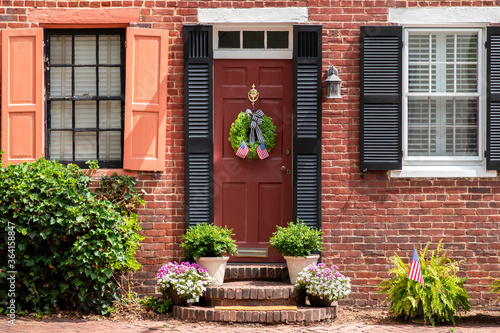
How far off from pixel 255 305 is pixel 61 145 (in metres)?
3.11

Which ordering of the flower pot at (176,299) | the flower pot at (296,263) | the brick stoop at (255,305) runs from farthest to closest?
the flower pot at (296,263) → the flower pot at (176,299) → the brick stoop at (255,305)

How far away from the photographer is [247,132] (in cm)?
844

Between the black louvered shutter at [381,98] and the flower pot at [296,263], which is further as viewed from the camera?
the black louvered shutter at [381,98]

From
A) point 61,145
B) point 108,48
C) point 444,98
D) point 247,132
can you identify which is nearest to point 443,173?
point 444,98

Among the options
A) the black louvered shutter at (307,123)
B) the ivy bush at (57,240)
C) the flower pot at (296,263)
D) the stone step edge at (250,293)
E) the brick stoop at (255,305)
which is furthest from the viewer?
the black louvered shutter at (307,123)

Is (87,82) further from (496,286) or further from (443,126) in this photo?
(496,286)

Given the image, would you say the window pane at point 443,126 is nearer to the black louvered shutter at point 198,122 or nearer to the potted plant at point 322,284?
the potted plant at point 322,284

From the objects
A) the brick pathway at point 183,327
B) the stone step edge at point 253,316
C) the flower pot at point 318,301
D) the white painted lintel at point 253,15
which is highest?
the white painted lintel at point 253,15

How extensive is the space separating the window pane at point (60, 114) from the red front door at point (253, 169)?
5.94 ft

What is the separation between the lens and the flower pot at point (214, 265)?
7844 millimetres

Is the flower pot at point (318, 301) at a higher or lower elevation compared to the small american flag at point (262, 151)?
lower

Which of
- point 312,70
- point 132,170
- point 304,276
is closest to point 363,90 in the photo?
point 312,70

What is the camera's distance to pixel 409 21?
27.5 feet

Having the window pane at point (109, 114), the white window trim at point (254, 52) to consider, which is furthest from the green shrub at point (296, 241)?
the window pane at point (109, 114)
